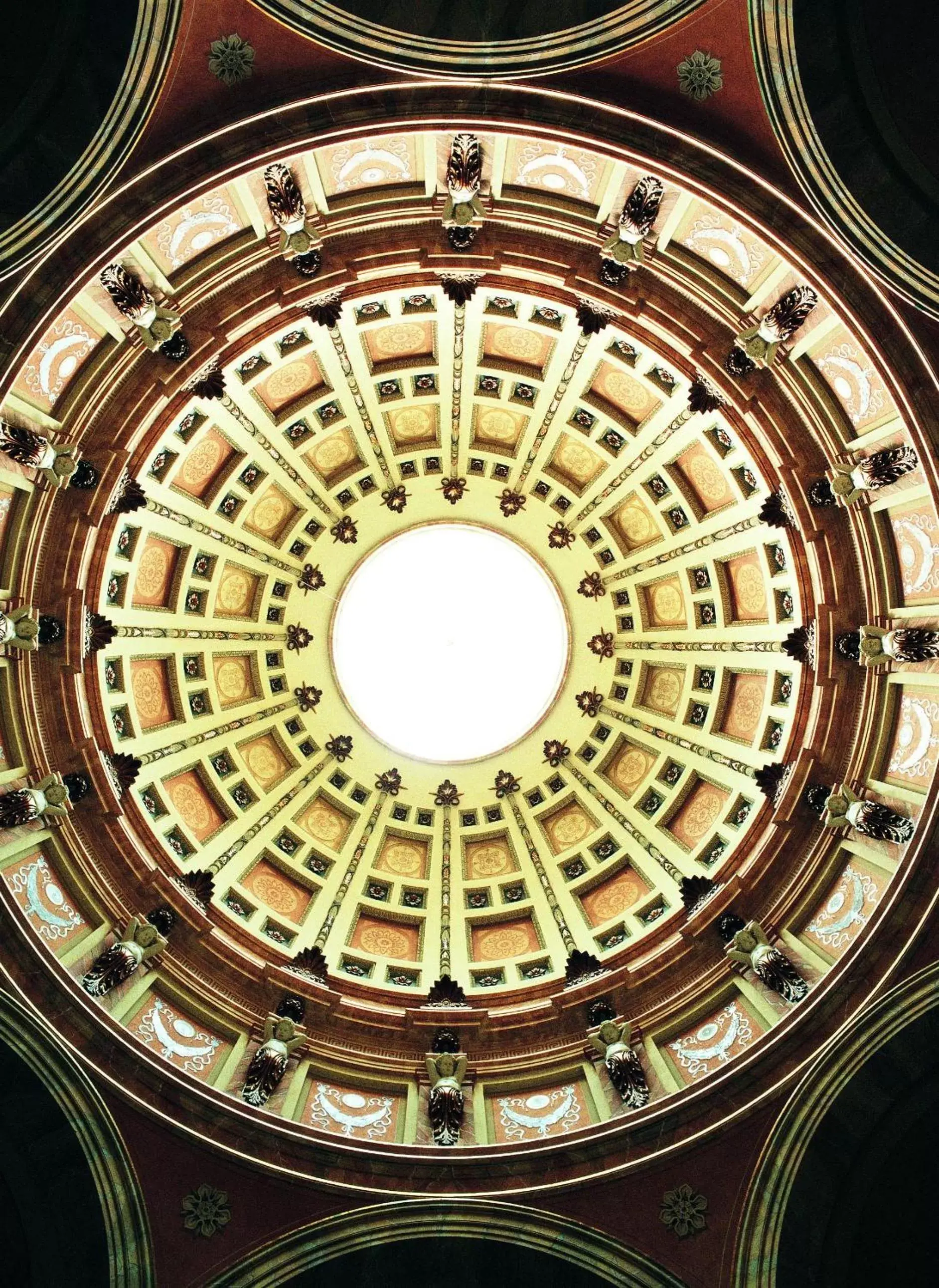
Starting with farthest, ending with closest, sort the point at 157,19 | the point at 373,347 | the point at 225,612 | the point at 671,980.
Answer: the point at 225,612
the point at 373,347
the point at 671,980
the point at 157,19

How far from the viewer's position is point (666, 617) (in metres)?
26.0

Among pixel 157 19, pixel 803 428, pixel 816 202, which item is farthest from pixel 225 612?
pixel 816 202

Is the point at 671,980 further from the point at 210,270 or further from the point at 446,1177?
the point at 210,270

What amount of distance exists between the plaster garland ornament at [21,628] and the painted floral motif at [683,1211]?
16.8 m

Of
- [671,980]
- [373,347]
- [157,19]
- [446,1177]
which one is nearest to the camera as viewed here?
[157,19]

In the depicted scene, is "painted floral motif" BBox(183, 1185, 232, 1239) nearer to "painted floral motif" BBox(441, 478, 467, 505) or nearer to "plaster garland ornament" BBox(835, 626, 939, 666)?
"plaster garland ornament" BBox(835, 626, 939, 666)

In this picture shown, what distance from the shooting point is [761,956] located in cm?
1905

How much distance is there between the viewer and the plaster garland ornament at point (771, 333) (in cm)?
1655

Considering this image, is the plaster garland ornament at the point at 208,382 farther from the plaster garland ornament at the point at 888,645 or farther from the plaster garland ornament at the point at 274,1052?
the plaster garland ornament at the point at 888,645

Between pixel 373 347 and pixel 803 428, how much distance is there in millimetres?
10892

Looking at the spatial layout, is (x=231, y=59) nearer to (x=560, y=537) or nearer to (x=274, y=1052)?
(x=560, y=537)

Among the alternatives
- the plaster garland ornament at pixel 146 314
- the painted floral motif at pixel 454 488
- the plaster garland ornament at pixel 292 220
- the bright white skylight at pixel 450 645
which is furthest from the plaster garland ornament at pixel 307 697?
the plaster garland ornament at pixel 292 220

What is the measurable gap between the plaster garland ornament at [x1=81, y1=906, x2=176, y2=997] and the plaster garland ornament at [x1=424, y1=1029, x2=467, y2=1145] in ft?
22.6

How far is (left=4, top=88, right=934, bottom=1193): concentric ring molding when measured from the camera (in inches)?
654
